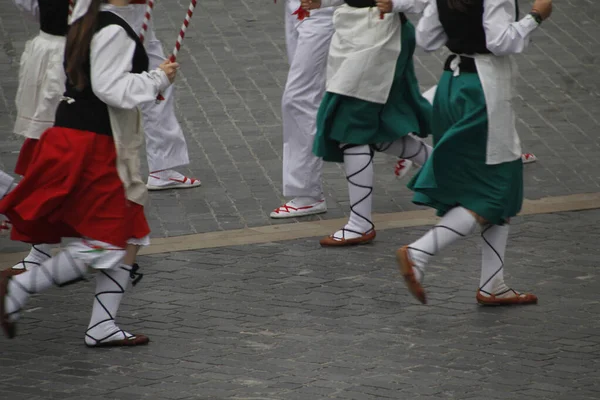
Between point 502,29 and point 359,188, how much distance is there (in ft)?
5.79

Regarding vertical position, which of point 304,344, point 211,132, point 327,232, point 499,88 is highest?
point 499,88

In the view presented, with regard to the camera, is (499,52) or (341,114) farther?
(341,114)

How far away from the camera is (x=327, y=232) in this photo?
8031 millimetres

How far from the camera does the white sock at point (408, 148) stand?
25.8ft

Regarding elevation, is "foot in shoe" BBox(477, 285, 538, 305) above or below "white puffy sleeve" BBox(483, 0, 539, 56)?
below

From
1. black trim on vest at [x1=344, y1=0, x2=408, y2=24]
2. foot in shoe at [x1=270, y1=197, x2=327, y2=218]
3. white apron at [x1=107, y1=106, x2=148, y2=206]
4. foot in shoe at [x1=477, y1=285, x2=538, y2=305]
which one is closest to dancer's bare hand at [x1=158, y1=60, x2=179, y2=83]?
white apron at [x1=107, y1=106, x2=148, y2=206]

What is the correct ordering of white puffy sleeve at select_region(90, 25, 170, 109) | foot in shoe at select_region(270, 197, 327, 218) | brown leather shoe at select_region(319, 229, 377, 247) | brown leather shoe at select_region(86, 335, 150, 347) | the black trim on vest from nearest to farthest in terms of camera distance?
white puffy sleeve at select_region(90, 25, 170, 109) < brown leather shoe at select_region(86, 335, 150, 347) < the black trim on vest < brown leather shoe at select_region(319, 229, 377, 247) < foot in shoe at select_region(270, 197, 327, 218)

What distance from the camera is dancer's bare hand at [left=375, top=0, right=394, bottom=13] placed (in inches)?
287

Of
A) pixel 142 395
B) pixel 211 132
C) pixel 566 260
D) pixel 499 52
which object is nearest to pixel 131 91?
pixel 142 395

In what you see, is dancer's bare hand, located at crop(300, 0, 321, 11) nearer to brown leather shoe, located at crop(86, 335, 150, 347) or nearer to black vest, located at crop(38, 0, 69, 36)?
black vest, located at crop(38, 0, 69, 36)

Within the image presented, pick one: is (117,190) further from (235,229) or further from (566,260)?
(566,260)

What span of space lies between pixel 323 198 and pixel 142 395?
10.1 feet

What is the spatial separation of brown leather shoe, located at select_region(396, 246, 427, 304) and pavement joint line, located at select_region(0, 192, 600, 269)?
1.63 meters

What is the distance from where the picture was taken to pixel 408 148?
793 centimetres
